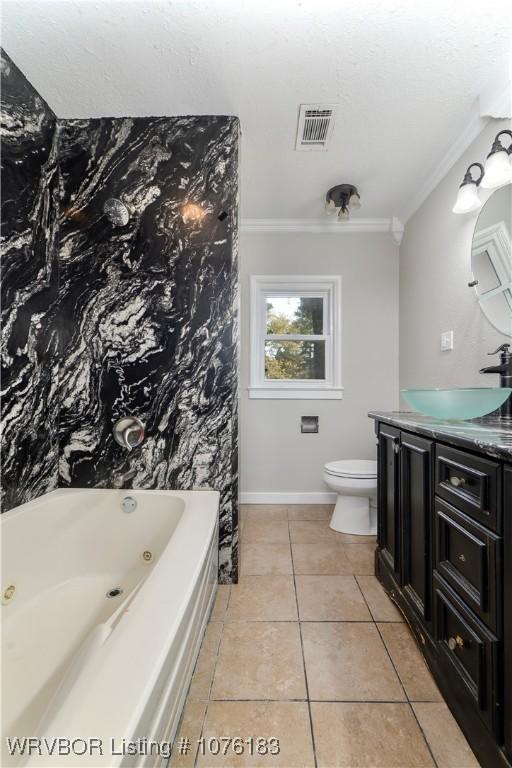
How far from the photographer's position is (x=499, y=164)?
4.63ft

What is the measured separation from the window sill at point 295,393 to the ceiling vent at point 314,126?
1.64 metres

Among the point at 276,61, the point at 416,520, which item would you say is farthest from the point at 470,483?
the point at 276,61

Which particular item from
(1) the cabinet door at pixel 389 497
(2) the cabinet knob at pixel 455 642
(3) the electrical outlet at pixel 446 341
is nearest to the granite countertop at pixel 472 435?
(1) the cabinet door at pixel 389 497

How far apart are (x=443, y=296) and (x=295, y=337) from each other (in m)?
1.17

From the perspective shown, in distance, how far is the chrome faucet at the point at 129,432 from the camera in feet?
5.48

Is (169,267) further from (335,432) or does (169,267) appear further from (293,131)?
(335,432)

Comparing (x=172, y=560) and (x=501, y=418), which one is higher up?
(x=501, y=418)

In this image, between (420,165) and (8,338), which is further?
(420,165)

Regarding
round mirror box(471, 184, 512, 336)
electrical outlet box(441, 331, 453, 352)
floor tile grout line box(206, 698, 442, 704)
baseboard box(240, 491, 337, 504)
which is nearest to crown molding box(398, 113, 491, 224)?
round mirror box(471, 184, 512, 336)

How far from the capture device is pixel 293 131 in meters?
1.81

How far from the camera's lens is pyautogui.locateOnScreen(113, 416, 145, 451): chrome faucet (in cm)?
167

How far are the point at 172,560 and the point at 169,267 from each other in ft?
4.44

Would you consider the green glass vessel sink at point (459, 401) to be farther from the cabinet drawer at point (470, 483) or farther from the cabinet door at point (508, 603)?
the cabinet door at point (508, 603)

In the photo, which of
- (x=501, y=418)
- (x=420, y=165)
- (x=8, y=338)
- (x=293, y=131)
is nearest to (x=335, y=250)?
(x=420, y=165)
